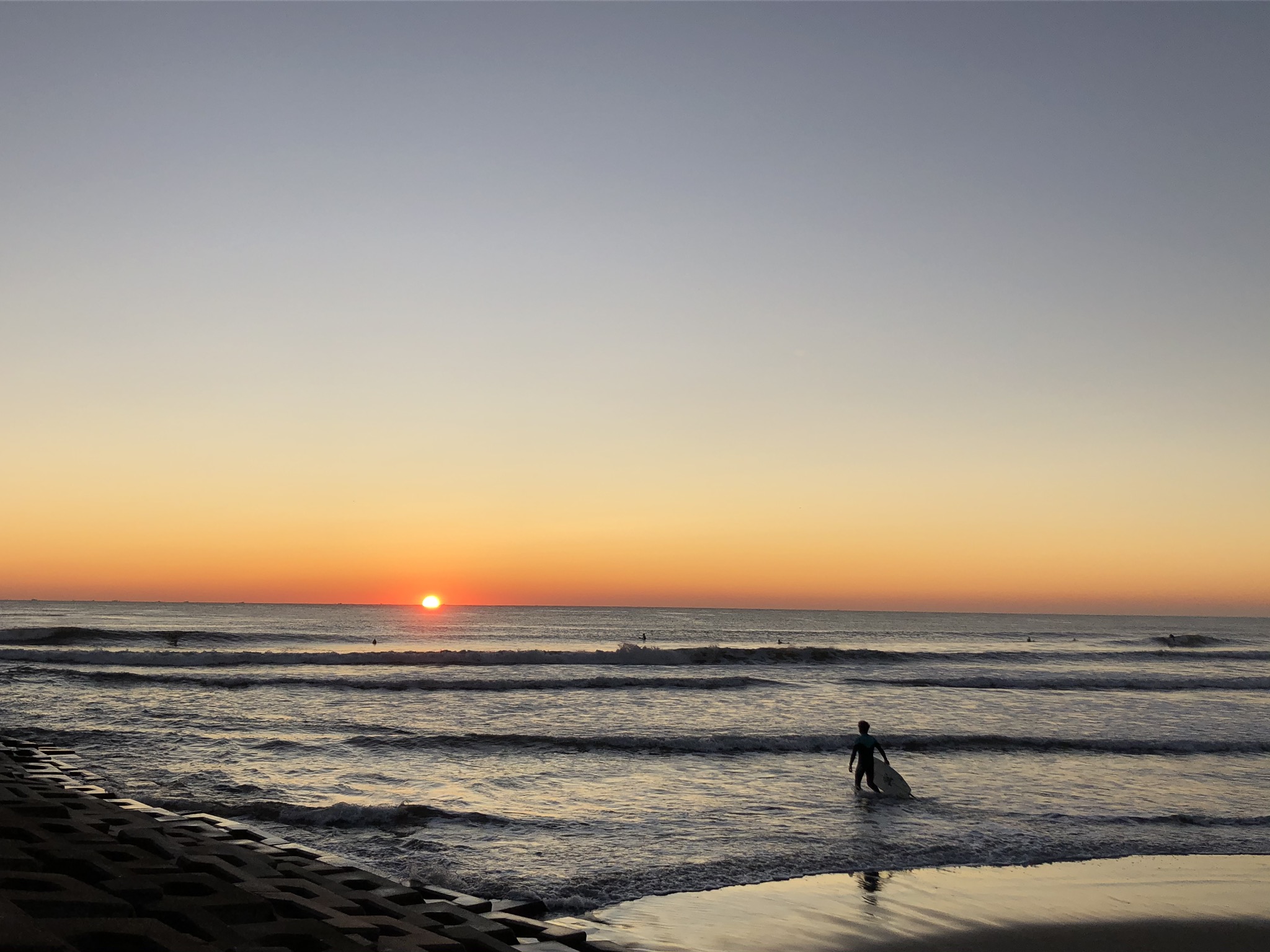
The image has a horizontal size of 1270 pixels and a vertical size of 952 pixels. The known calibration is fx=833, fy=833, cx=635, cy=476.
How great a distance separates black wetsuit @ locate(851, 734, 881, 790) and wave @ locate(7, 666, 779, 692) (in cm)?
1991

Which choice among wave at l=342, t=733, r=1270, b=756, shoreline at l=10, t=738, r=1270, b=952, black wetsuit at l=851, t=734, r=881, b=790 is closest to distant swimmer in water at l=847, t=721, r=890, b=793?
black wetsuit at l=851, t=734, r=881, b=790

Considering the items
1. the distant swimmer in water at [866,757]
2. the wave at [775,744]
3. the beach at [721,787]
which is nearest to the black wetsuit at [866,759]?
the distant swimmer in water at [866,757]

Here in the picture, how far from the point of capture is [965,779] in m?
16.4

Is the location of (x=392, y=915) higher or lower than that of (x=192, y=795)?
higher

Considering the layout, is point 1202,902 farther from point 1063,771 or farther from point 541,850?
point 1063,771

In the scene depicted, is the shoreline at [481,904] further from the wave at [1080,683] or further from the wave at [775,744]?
the wave at [1080,683]

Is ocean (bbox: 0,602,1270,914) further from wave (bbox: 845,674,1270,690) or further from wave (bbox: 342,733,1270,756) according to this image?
wave (bbox: 845,674,1270,690)

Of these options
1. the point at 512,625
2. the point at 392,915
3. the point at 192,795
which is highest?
the point at 392,915

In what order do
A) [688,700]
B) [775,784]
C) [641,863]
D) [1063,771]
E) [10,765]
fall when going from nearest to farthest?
1. [641,863]
2. [10,765]
3. [775,784]
4. [1063,771]
5. [688,700]

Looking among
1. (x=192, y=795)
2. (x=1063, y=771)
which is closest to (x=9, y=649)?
(x=192, y=795)

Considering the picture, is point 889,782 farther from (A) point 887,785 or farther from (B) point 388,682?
(B) point 388,682

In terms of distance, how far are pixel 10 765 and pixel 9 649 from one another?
147 ft

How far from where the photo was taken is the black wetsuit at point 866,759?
579 inches

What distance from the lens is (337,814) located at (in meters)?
12.2
